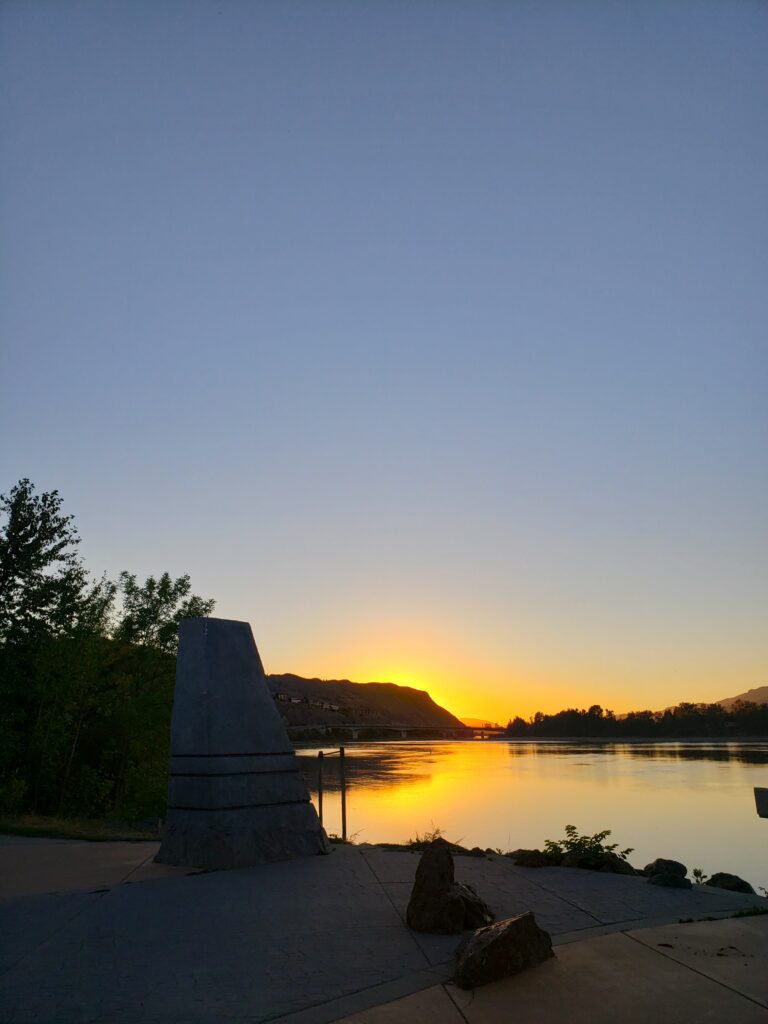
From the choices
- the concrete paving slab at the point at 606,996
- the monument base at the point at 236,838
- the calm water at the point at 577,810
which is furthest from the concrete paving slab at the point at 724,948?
the calm water at the point at 577,810

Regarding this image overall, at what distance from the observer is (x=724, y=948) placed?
19.0ft

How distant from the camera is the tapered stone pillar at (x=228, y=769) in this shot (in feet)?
31.5

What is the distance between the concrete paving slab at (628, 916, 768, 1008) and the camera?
5062 mm

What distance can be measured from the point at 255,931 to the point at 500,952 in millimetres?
2343

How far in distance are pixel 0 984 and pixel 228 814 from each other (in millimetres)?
4593

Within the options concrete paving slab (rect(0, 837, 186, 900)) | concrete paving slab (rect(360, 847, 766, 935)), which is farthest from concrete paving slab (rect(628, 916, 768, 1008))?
concrete paving slab (rect(0, 837, 186, 900))

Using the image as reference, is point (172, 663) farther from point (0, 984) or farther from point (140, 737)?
point (0, 984)

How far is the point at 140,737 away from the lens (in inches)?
1129

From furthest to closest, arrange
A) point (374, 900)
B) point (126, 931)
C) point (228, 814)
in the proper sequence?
1. point (228, 814)
2. point (374, 900)
3. point (126, 931)

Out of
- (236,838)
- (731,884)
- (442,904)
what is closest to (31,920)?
(236,838)

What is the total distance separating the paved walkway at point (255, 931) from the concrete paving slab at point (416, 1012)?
0.24 feet

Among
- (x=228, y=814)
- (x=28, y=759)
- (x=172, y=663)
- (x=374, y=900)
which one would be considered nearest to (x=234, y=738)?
(x=228, y=814)

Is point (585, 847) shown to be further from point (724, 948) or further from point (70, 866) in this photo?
point (70, 866)

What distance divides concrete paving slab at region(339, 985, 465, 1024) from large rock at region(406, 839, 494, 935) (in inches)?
58.6
